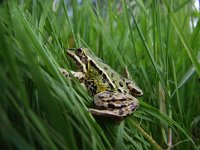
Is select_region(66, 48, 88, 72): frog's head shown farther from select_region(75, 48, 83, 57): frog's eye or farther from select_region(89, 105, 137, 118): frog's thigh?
select_region(89, 105, 137, 118): frog's thigh

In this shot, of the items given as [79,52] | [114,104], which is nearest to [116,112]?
[114,104]

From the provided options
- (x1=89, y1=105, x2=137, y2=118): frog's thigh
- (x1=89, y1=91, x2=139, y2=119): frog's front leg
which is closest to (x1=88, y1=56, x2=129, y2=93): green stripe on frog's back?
(x1=89, y1=91, x2=139, y2=119): frog's front leg

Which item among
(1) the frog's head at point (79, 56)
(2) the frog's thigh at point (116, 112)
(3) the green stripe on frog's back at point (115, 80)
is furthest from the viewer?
(1) the frog's head at point (79, 56)

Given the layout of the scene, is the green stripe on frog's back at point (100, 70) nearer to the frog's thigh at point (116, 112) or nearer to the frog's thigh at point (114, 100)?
the frog's thigh at point (114, 100)

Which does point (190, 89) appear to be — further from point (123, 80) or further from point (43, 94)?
point (43, 94)

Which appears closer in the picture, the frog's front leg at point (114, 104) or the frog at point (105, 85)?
the frog's front leg at point (114, 104)

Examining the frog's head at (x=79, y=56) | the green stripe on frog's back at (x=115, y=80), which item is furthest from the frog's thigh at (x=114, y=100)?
the frog's head at (x=79, y=56)

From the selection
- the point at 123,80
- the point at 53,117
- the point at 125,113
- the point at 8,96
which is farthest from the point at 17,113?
the point at 123,80

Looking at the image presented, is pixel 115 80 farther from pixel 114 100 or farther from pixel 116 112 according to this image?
pixel 116 112

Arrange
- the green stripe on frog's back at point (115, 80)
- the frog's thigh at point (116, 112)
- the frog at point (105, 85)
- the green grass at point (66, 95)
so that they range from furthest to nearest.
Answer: the green stripe on frog's back at point (115, 80) < the frog at point (105, 85) < the frog's thigh at point (116, 112) < the green grass at point (66, 95)
